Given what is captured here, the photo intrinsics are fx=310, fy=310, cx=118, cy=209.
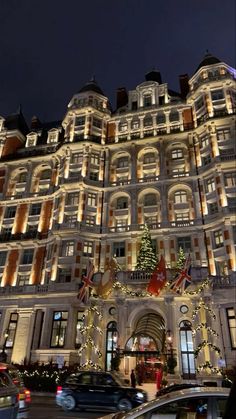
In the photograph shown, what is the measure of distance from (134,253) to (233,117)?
1888 cm

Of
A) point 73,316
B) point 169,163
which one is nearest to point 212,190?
point 169,163

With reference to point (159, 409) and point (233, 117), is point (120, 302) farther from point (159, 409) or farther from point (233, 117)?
point (233, 117)

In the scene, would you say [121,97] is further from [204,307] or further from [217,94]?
[204,307]

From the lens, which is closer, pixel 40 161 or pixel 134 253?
pixel 134 253

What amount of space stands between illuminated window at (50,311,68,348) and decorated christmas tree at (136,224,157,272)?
8847 millimetres

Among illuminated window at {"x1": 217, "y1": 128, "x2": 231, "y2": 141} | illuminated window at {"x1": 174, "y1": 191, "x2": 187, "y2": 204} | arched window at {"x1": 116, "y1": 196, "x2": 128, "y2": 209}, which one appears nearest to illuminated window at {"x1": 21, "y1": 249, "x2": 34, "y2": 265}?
arched window at {"x1": 116, "y1": 196, "x2": 128, "y2": 209}

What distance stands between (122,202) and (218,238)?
11.8 meters

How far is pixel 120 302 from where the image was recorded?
88.2ft

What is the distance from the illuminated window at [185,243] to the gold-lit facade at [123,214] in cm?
10

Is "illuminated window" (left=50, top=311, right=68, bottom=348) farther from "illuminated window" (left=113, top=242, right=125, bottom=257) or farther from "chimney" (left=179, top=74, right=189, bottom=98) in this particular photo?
"chimney" (left=179, top=74, right=189, bottom=98)

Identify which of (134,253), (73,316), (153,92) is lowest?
(73,316)

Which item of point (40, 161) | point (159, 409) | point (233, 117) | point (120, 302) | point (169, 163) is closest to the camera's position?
point (159, 409)

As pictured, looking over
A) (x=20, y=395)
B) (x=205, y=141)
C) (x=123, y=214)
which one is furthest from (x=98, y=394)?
(x=205, y=141)

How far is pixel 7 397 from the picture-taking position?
7.93 metres
